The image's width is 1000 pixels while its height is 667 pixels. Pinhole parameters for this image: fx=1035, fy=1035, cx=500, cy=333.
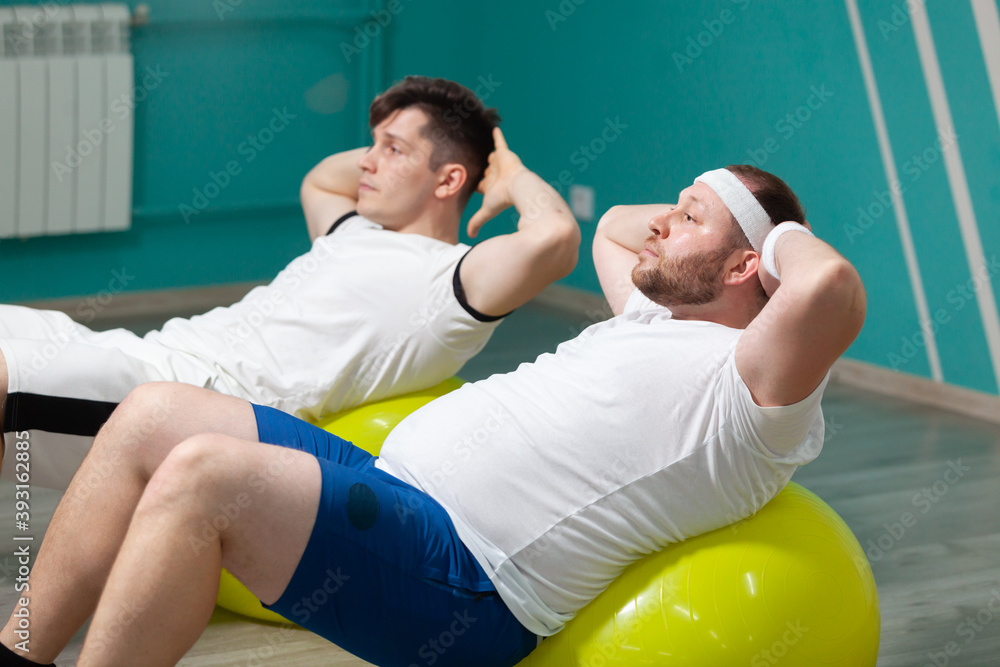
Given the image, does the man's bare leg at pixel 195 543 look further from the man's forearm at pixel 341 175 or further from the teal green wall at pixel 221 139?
the teal green wall at pixel 221 139

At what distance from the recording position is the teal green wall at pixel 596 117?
10.4 feet

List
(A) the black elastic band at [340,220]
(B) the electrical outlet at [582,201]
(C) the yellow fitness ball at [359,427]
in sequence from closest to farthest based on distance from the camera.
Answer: (C) the yellow fitness ball at [359,427] → (A) the black elastic band at [340,220] → (B) the electrical outlet at [582,201]

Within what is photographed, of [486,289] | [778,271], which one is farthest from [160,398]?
[778,271]

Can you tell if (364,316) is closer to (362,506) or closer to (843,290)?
(362,506)

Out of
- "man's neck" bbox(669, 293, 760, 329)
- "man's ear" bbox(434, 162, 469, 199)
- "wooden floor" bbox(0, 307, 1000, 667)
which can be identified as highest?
"man's neck" bbox(669, 293, 760, 329)

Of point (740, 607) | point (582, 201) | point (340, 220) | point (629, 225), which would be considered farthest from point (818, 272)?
point (582, 201)

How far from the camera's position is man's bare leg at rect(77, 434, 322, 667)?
1.14m

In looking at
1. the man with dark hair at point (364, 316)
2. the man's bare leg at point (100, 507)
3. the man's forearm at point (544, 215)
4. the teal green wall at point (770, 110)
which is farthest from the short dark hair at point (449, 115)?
the teal green wall at point (770, 110)

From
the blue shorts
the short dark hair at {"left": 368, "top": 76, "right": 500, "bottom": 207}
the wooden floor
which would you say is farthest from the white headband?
the short dark hair at {"left": 368, "top": 76, "right": 500, "bottom": 207}

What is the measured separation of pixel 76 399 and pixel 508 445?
0.86 meters

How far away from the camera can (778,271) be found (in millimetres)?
1354

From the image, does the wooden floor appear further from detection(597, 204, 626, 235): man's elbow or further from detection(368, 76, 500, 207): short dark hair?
detection(368, 76, 500, 207): short dark hair

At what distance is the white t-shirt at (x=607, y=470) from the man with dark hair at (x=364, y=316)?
0.53 meters

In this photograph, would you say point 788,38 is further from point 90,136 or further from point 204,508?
point 204,508
